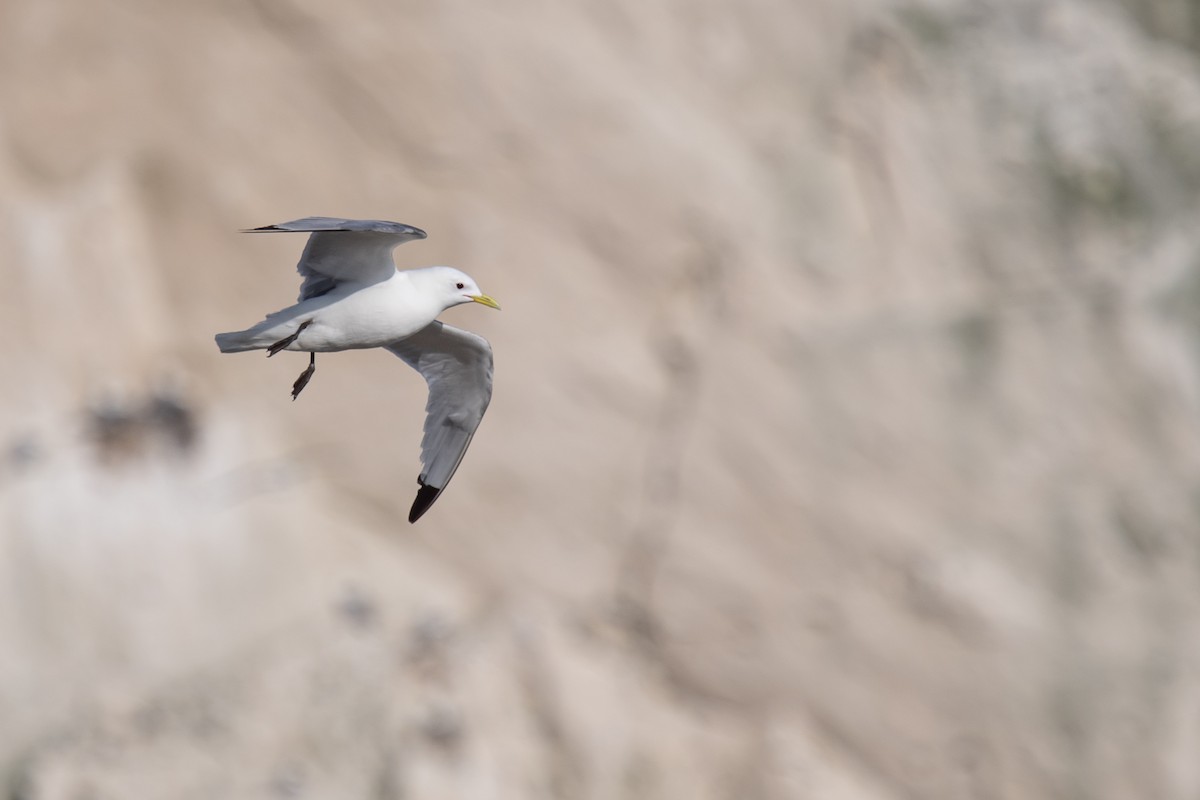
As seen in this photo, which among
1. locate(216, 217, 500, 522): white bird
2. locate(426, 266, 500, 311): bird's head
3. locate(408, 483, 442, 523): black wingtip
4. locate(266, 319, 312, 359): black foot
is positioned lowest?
locate(408, 483, 442, 523): black wingtip

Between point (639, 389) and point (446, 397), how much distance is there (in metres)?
4.08

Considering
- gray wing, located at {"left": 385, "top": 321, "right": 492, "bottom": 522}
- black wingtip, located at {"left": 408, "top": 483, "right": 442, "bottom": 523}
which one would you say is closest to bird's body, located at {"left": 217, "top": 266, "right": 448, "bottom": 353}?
gray wing, located at {"left": 385, "top": 321, "right": 492, "bottom": 522}

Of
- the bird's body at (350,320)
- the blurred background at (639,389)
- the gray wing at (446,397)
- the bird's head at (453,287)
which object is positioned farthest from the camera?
the blurred background at (639,389)

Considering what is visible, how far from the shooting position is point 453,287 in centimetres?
614

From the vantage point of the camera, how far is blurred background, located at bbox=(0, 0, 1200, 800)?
34.5ft

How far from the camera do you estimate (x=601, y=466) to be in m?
10.8

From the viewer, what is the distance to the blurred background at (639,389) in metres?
10.5

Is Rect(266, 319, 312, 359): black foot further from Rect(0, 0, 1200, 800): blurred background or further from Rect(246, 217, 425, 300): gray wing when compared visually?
Rect(0, 0, 1200, 800): blurred background

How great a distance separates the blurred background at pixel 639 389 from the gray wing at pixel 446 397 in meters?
3.71

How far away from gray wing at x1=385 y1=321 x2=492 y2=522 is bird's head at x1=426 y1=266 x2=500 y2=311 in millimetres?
472

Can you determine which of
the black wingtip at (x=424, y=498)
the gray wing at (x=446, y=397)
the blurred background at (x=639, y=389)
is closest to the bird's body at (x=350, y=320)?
the gray wing at (x=446, y=397)

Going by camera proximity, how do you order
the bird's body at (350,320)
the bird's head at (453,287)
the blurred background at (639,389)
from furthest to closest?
the blurred background at (639,389) → the bird's head at (453,287) → the bird's body at (350,320)

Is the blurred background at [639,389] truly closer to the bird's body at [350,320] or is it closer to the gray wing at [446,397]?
the gray wing at [446,397]

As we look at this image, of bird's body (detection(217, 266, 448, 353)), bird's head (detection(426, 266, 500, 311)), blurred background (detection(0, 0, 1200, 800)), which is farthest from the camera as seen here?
blurred background (detection(0, 0, 1200, 800))
